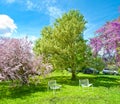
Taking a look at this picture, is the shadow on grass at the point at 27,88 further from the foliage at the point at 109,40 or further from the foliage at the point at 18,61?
the foliage at the point at 109,40

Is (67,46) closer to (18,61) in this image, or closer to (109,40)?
(18,61)

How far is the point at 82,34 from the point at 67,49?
10.6 feet

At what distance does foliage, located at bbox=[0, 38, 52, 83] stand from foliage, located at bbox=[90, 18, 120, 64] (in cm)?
690

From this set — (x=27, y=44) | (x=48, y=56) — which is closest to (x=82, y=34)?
(x=48, y=56)

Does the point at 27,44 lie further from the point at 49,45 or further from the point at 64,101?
the point at 64,101

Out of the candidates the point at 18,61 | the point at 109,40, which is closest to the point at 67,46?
the point at 18,61

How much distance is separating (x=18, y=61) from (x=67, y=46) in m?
9.98

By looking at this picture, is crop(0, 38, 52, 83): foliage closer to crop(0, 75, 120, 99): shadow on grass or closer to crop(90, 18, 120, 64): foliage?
crop(0, 75, 120, 99): shadow on grass

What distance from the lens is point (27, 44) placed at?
26594 millimetres

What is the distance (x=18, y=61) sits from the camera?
25.1 m

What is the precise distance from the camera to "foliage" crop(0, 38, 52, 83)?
23.8 meters

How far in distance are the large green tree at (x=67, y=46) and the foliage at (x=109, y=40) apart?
11206 mm

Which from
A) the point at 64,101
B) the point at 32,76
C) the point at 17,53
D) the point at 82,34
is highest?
the point at 82,34

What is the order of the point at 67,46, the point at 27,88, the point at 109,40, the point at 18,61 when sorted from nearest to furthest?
the point at 109,40 < the point at 27,88 < the point at 18,61 < the point at 67,46
